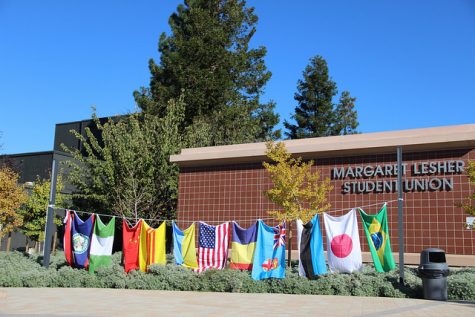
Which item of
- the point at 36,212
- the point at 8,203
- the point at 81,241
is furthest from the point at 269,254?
the point at 36,212

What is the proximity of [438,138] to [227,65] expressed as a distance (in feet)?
69.6

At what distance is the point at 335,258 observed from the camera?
1493cm

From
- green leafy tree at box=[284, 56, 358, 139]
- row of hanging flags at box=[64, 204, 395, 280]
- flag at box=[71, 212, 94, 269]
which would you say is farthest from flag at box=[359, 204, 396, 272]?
green leafy tree at box=[284, 56, 358, 139]

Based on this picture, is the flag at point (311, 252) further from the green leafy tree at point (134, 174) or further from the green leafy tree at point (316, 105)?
the green leafy tree at point (316, 105)

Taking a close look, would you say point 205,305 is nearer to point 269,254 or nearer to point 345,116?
point 269,254

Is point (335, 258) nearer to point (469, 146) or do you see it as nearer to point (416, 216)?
point (416, 216)

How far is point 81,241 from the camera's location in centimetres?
1778

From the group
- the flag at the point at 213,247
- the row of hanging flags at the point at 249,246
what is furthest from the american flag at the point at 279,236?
the flag at the point at 213,247

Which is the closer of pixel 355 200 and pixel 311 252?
pixel 311 252

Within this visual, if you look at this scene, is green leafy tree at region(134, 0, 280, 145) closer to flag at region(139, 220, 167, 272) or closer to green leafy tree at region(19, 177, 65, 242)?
green leafy tree at region(19, 177, 65, 242)

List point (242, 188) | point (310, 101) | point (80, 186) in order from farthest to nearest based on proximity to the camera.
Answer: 1. point (310, 101)
2. point (80, 186)
3. point (242, 188)

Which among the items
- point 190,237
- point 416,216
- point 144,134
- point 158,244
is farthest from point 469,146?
point 144,134

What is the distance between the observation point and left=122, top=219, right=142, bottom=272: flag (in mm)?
16906

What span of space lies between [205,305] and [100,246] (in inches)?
280
